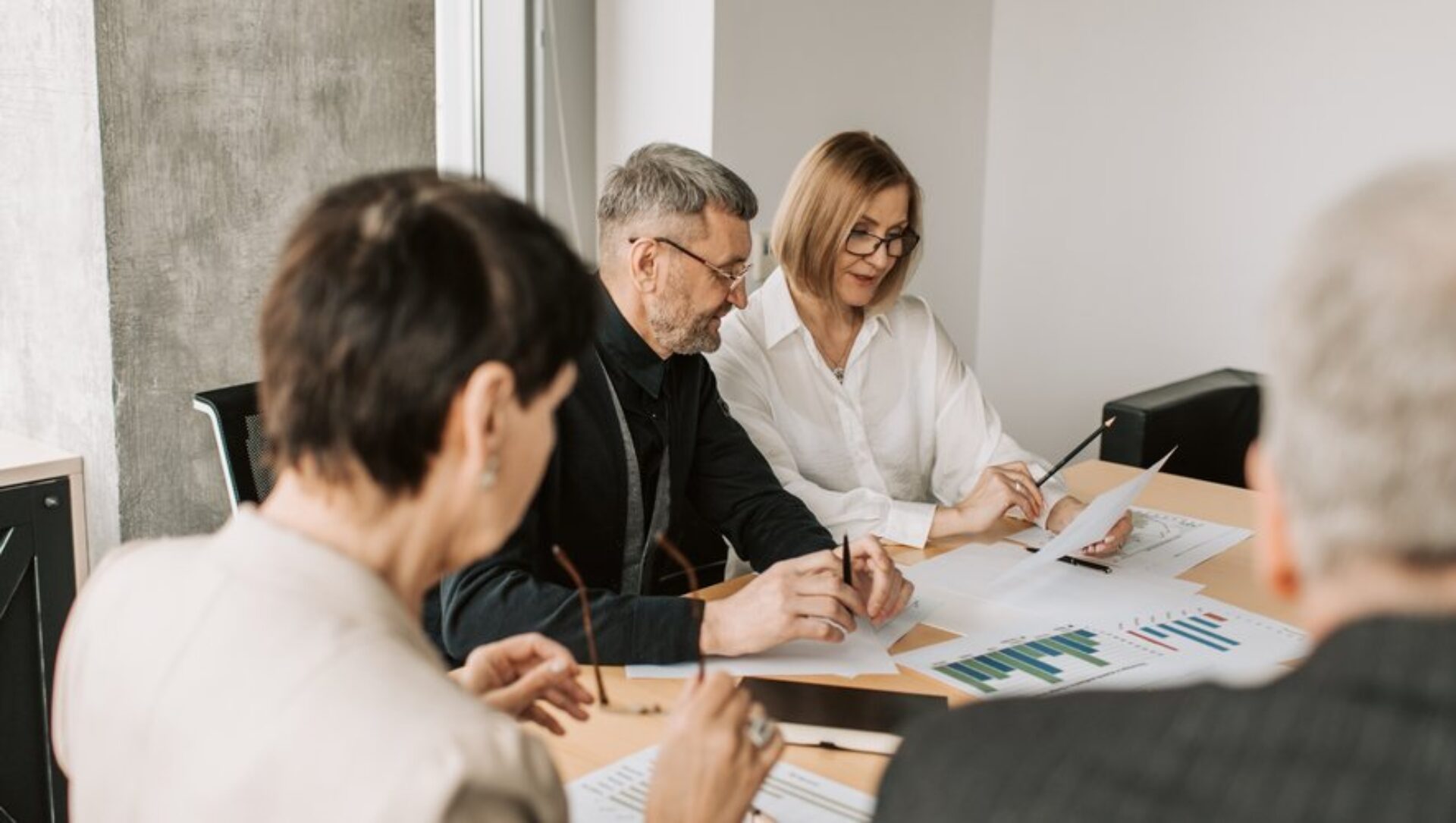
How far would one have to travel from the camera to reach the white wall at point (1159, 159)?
11.6 feet

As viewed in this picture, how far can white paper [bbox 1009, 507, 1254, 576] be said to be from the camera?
2.15 meters

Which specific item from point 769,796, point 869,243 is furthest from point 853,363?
point 769,796

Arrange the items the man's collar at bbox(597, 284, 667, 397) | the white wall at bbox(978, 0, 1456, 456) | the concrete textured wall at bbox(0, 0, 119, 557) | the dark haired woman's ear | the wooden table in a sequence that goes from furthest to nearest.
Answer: the white wall at bbox(978, 0, 1456, 456) → the concrete textured wall at bbox(0, 0, 119, 557) → the man's collar at bbox(597, 284, 667, 397) → the wooden table → the dark haired woman's ear

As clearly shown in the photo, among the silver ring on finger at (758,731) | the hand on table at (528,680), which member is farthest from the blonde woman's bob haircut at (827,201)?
the silver ring on finger at (758,731)

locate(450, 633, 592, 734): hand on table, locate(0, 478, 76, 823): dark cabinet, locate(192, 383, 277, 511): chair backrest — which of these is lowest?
locate(0, 478, 76, 823): dark cabinet

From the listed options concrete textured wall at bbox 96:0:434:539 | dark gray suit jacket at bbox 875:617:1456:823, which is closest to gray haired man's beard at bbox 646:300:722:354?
concrete textured wall at bbox 96:0:434:539

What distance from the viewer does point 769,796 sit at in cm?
136

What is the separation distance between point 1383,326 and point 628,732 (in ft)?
3.43

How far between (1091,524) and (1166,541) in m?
0.39

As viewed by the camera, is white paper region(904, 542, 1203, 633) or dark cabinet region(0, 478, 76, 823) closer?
white paper region(904, 542, 1203, 633)

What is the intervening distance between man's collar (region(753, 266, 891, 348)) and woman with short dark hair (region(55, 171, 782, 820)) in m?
1.59

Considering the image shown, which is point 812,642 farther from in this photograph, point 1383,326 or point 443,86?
point 443,86

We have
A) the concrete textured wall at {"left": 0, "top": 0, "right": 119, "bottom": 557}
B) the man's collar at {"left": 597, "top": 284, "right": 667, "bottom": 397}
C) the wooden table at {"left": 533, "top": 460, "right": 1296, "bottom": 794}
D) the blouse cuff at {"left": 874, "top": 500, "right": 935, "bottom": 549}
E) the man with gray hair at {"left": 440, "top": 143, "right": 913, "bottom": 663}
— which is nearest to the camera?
the wooden table at {"left": 533, "top": 460, "right": 1296, "bottom": 794}

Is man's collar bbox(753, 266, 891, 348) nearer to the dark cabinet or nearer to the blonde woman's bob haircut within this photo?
the blonde woman's bob haircut
